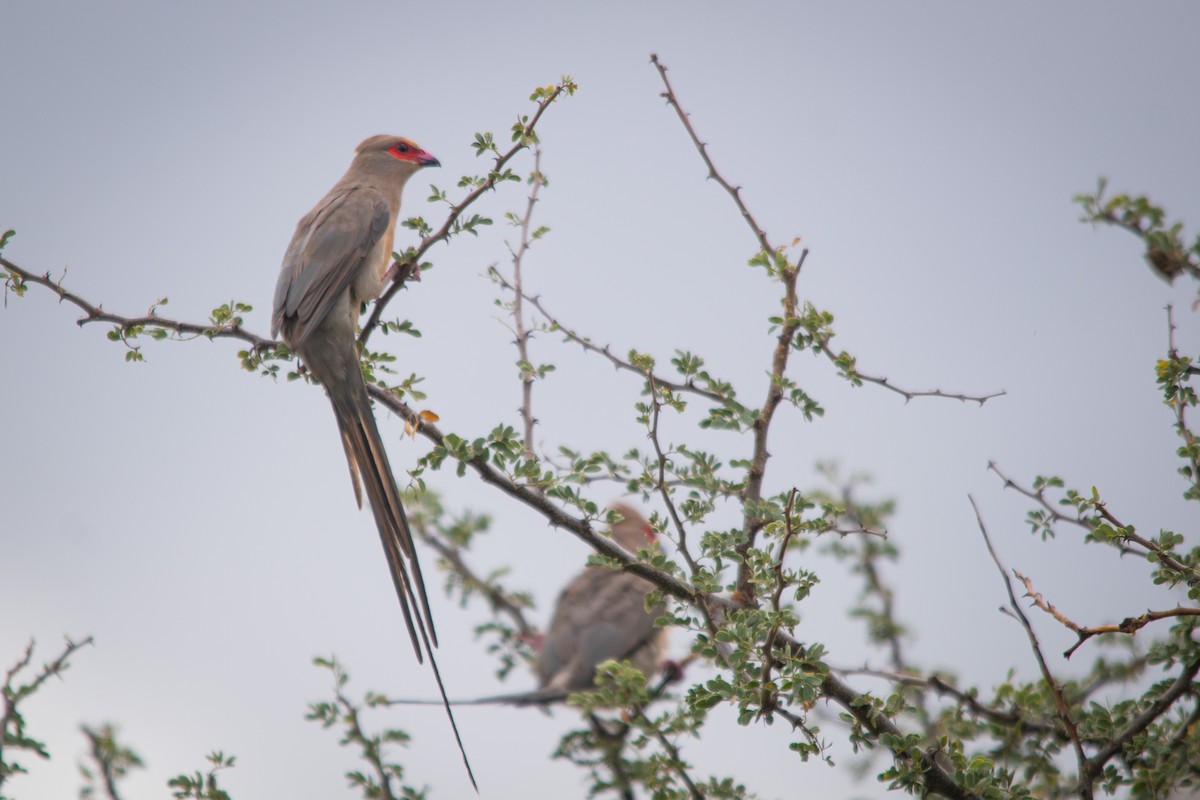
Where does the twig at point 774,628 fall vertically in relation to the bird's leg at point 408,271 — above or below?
below

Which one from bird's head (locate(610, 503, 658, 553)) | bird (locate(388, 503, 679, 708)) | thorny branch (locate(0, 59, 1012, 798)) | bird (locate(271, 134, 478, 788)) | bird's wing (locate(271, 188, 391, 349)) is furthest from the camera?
bird's head (locate(610, 503, 658, 553))

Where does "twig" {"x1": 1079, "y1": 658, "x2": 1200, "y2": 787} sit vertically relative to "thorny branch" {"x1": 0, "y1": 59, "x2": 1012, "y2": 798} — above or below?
below

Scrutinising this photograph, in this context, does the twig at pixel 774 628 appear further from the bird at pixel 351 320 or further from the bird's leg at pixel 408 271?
the bird's leg at pixel 408 271

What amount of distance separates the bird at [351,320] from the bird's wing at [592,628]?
100 inches

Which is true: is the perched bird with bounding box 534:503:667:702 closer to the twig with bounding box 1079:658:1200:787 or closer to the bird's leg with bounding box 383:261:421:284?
the bird's leg with bounding box 383:261:421:284

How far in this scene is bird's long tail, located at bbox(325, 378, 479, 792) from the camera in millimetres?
3379

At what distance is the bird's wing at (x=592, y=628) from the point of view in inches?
257

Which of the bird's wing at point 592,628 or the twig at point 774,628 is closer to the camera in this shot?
the twig at point 774,628

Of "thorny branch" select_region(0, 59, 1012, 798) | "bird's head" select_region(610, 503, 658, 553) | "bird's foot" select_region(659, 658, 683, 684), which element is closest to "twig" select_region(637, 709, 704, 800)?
"thorny branch" select_region(0, 59, 1012, 798)

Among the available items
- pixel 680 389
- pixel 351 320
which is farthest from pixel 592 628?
pixel 680 389

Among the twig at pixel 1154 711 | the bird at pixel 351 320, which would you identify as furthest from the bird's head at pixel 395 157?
the twig at pixel 1154 711

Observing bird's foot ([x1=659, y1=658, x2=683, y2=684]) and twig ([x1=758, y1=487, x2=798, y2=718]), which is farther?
bird's foot ([x1=659, y1=658, x2=683, y2=684])

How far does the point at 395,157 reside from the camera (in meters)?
6.12

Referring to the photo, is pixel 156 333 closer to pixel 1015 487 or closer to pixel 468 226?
pixel 468 226
